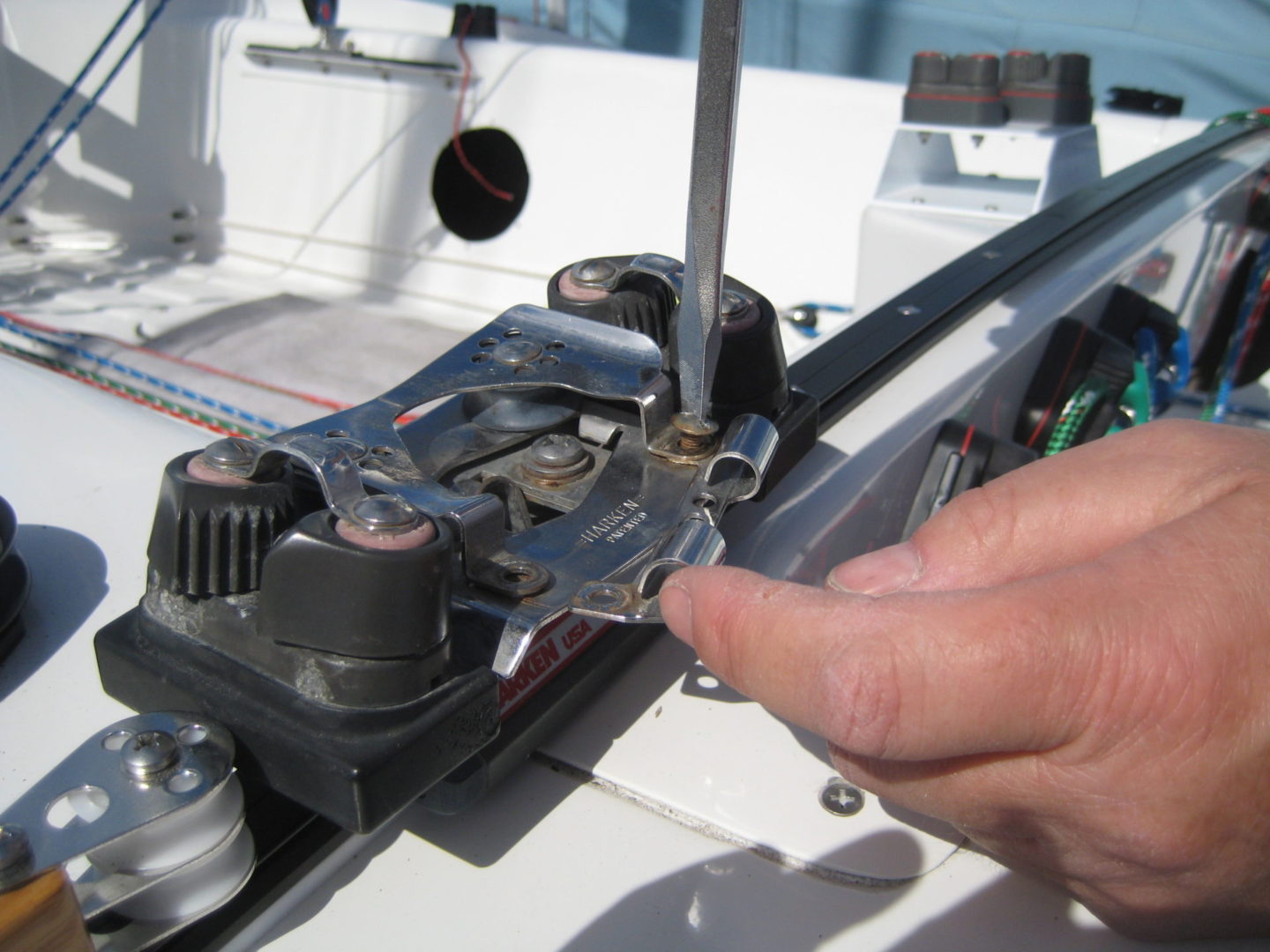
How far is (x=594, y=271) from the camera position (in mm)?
758

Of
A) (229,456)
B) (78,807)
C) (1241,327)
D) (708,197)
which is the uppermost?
(708,197)

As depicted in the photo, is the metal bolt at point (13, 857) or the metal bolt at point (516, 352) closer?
the metal bolt at point (13, 857)

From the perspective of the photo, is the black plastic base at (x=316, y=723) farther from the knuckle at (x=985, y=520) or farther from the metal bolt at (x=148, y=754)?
the knuckle at (x=985, y=520)

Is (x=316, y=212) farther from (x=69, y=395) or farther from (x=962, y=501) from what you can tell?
(x=962, y=501)

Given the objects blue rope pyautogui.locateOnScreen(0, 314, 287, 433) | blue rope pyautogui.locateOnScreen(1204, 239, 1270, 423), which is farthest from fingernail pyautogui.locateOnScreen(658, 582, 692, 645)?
blue rope pyautogui.locateOnScreen(1204, 239, 1270, 423)

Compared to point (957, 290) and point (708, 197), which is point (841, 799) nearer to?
point (708, 197)

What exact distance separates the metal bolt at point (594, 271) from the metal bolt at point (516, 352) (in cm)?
9

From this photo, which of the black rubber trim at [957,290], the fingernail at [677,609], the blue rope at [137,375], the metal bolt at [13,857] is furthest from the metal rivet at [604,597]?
the blue rope at [137,375]

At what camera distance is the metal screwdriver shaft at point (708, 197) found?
0.52 m

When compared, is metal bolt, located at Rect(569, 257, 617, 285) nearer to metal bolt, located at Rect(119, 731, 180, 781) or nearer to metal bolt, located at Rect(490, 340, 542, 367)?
metal bolt, located at Rect(490, 340, 542, 367)

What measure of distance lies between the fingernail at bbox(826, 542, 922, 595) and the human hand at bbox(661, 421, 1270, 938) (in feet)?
0.34

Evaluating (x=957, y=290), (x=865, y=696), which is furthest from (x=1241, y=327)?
(x=865, y=696)

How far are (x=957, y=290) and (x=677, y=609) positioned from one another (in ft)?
2.30

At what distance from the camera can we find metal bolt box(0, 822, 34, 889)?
0.38m
